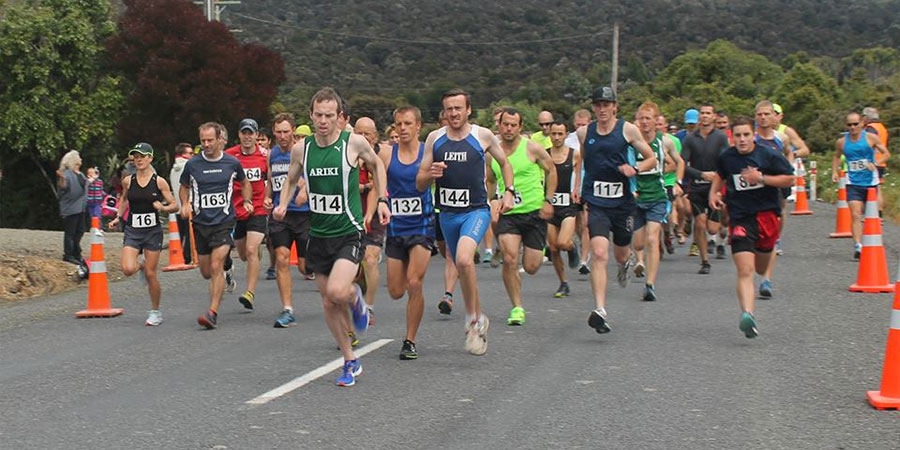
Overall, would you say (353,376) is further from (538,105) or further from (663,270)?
(538,105)

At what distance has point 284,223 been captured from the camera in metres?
12.9

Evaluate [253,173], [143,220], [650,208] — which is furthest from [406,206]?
[650,208]

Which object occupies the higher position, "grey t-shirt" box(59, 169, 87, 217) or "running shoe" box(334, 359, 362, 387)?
"grey t-shirt" box(59, 169, 87, 217)

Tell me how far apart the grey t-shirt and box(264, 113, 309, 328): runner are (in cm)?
585

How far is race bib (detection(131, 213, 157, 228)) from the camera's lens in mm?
12789

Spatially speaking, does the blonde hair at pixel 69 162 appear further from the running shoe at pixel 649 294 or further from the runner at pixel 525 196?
the running shoe at pixel 649 294

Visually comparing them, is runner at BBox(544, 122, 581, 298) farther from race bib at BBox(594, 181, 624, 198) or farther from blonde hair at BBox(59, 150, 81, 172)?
blonde hair at BBox(59, 150, 81, 172)

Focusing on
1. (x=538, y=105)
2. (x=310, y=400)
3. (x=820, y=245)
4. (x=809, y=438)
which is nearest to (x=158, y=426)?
(x=310, y=400)

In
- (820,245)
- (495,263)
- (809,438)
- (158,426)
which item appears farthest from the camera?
(820,245)

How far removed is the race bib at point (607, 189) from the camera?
1130 cm

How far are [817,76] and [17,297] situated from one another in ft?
194

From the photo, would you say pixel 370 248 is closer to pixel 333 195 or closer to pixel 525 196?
pixel 525 196

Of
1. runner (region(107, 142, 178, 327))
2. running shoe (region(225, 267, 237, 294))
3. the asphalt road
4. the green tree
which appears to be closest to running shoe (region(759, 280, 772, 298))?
the asphalt road

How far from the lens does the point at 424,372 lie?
29.8ft
